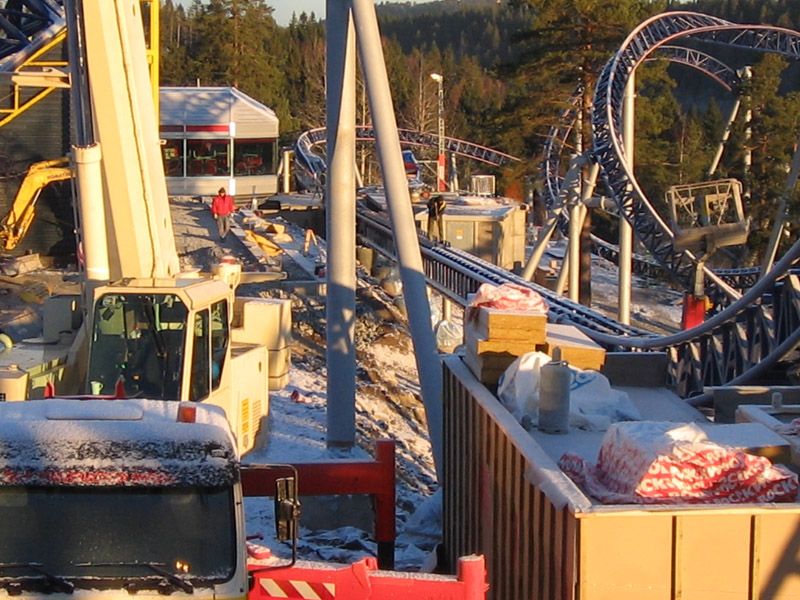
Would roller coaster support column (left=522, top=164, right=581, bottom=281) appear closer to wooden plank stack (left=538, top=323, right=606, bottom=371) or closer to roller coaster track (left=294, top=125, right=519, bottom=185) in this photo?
roller coaster track (left=294, top=125, right=519, bottom=185)

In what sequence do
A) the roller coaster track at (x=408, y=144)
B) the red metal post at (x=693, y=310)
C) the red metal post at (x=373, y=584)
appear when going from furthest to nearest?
the roller coaster track at (x=408, y=144) < the red metal post at (x=693, y=310) < the red metal post at (x=373, y=584)

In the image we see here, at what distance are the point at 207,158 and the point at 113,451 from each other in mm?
40753

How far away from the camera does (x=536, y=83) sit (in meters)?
50.5

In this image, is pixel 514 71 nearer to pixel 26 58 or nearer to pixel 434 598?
pixel 26 58

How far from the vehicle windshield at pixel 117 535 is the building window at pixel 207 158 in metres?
40.3

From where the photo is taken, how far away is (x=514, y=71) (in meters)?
48.5

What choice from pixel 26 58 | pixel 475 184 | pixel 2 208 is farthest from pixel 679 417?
pixel 475 184

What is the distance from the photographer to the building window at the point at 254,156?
154ft

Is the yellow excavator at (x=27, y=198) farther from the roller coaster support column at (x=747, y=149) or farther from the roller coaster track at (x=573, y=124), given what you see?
the roller coaster support column at (x=747, y=149)

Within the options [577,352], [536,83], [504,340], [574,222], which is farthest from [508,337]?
[536,83]

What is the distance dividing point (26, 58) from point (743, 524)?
23795mm

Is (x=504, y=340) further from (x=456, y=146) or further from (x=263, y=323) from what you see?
(x=456, y=146)

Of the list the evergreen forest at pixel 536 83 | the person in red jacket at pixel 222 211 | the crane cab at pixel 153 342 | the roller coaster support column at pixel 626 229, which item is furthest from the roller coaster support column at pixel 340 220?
the evergreen forest at pixel 536 83

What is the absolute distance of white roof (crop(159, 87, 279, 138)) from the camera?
4544cm
